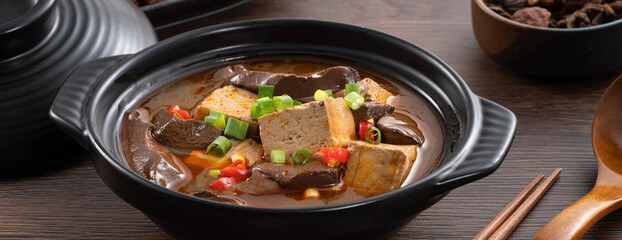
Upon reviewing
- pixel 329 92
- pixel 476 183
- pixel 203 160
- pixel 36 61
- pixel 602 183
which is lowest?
pixel 476 183

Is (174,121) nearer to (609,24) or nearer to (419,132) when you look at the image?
(419,132)

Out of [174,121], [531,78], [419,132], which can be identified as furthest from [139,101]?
[531,78]

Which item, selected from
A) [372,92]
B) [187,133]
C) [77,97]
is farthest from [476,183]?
[77,97]

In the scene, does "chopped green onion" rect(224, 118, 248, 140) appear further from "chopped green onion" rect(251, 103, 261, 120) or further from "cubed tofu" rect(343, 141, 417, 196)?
"cubed tofu" rect(343, 141, 417, 196)

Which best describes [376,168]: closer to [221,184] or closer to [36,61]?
[221,184]

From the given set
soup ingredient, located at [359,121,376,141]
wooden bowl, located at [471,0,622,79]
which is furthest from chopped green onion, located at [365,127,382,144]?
wooden bowl, located at [471,0,622,79]
